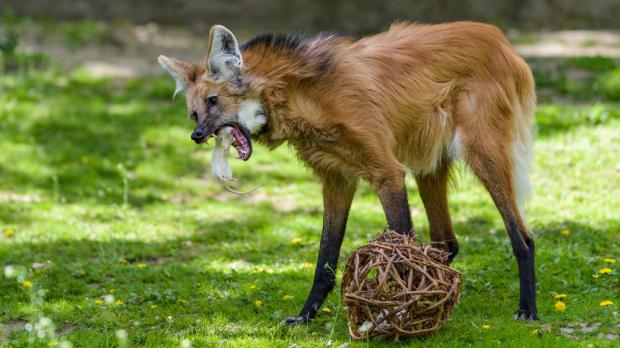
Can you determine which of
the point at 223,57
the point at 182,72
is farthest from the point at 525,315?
the point at 182,72

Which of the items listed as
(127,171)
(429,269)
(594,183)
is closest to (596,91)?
(594,183)

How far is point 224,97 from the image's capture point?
4078 millimetres

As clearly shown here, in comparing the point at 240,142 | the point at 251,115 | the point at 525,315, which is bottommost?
the point at 525,315

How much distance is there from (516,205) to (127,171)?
4.05 meters

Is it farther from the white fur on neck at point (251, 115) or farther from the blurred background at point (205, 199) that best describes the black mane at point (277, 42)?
the blurred background at point (205, 199)

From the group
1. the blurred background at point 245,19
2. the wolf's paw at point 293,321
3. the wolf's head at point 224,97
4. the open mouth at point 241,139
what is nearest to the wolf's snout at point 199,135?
the wolf's head at point 224,97

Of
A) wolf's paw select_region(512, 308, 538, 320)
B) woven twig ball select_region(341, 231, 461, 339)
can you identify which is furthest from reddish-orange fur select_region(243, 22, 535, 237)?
wolf's paw select_region(512, 308, 538, 320)

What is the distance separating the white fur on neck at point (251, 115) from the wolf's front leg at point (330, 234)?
19.9 inches

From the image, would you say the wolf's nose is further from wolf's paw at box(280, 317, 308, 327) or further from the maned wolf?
wolf's paw at box(280, 317, 308, 327)

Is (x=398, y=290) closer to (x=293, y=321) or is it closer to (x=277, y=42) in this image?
(x=293, y=321)

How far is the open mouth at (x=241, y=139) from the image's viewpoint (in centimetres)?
411

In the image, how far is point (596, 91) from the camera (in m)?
8.12

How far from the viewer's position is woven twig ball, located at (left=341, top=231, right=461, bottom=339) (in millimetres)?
3629

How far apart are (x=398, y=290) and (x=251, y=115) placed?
1.17 metres
